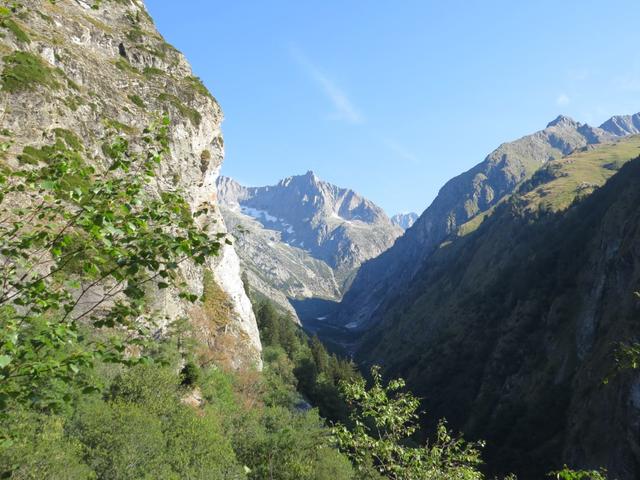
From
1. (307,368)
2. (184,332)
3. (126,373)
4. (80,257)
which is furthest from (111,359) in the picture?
(307,368)

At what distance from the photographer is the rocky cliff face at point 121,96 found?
50594 mm

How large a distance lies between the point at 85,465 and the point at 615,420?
7266 centimetres

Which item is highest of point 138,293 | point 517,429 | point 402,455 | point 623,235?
point 623,235

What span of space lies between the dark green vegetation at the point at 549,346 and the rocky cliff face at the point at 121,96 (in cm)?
5636

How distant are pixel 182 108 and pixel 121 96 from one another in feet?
36.5

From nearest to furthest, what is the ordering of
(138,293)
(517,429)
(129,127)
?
1. (138,293)
2. (129,127)
3. (517,429)

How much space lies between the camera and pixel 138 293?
7039 mm

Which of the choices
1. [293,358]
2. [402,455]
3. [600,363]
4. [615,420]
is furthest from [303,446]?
[293,358]

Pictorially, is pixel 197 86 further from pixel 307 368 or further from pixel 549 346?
pixel 549 346

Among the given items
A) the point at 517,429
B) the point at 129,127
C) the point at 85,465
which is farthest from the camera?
the point at 517,429

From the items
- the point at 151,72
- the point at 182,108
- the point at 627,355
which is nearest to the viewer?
the point at 627,355

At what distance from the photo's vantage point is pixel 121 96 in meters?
67.6

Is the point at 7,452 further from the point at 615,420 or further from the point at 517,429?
the point at 517,429

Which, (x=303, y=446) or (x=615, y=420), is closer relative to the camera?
(x=303, y=446)
